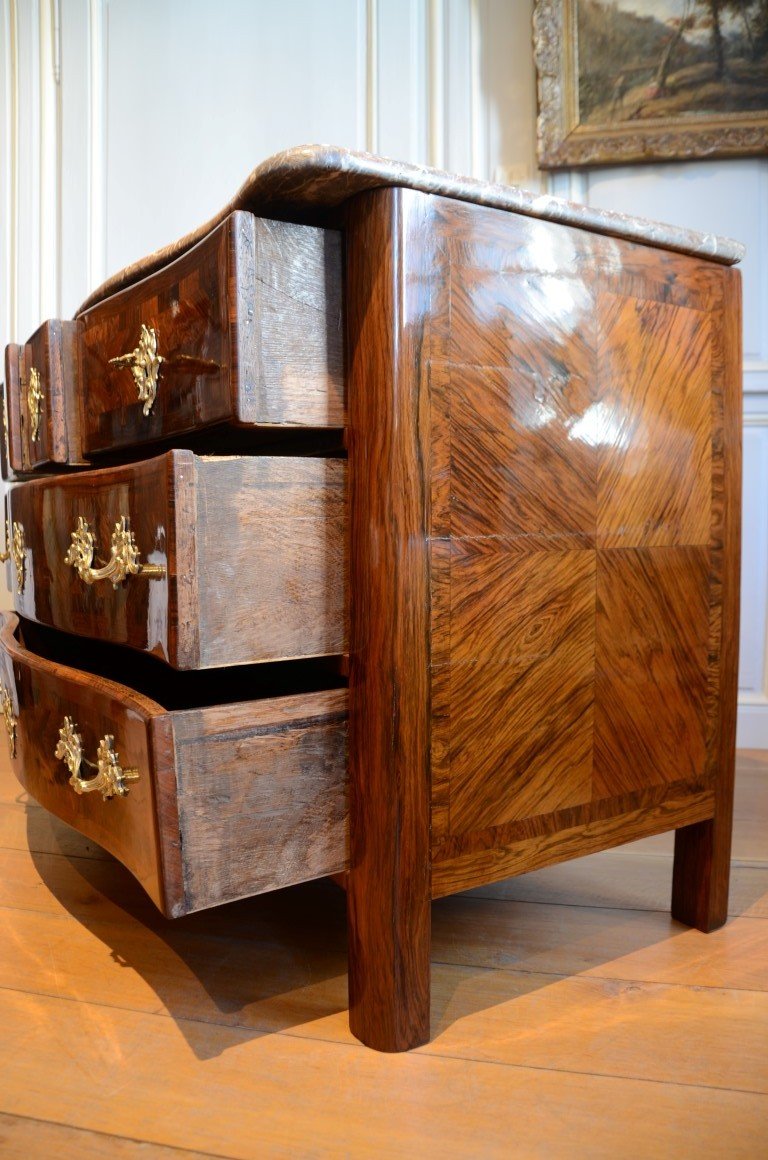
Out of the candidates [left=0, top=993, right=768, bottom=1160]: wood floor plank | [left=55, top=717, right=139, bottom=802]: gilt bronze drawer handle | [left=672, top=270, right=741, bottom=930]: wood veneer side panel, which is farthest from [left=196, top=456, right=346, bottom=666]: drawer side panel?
[left=672, top=270, right=741, bottom=930]: wood veneer side panel

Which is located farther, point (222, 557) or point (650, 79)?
point (650, 79)

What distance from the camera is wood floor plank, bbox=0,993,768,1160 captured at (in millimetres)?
513

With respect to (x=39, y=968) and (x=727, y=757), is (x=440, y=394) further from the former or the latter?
(x=39, y=968)

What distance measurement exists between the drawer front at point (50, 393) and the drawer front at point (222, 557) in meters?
0.20

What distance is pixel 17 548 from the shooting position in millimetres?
922

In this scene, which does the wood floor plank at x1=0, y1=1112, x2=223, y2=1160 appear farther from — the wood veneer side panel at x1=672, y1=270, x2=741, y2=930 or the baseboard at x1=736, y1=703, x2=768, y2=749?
the baseboard at x1=736, y1=703, x2=768, y2=749

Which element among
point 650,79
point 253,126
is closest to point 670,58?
point 650,79

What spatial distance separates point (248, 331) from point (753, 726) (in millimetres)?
1238

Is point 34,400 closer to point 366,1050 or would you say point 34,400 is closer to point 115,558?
point 115,558

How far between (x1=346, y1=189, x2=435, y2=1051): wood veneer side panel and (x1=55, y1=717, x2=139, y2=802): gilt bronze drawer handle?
16 cm

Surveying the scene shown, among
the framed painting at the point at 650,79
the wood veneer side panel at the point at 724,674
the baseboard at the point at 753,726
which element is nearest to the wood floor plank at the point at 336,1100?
the wood veneer side panel at the point at 724,674

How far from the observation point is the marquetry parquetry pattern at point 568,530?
24.2 inches

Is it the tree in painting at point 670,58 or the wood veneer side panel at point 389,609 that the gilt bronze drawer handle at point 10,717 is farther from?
the tree in painting at point 670,58

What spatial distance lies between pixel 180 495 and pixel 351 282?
0.63 feet
